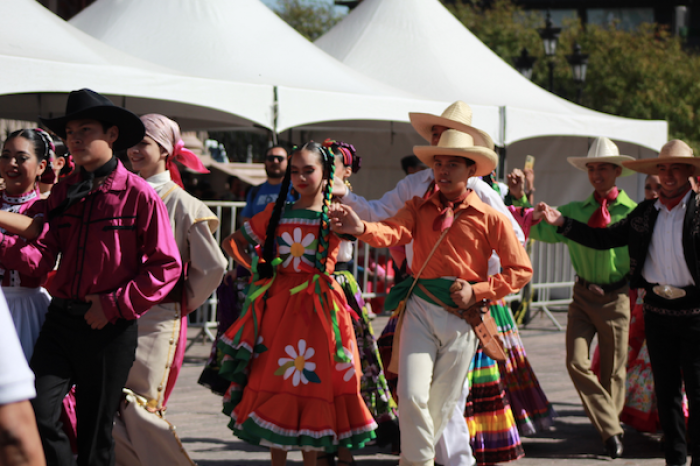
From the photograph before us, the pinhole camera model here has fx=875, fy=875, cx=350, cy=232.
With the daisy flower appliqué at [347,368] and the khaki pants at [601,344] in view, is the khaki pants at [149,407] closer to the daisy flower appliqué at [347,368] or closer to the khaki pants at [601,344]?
the daisy flower appliqué at [347,368]

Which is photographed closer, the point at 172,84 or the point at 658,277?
the point at 658,277

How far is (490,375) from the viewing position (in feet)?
17.2

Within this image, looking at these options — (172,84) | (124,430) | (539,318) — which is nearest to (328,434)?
(124,430)

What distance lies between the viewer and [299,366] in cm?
458

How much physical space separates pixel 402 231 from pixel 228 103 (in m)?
4.09

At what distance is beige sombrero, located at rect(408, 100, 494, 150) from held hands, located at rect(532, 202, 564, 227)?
590 millimetres

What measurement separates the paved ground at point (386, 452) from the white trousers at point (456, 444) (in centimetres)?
78

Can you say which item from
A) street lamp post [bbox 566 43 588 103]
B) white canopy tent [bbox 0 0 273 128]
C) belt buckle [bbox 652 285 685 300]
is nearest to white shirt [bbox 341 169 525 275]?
belt buckle [bbox 652 285 685 300]

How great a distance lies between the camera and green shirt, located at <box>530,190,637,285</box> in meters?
6.05

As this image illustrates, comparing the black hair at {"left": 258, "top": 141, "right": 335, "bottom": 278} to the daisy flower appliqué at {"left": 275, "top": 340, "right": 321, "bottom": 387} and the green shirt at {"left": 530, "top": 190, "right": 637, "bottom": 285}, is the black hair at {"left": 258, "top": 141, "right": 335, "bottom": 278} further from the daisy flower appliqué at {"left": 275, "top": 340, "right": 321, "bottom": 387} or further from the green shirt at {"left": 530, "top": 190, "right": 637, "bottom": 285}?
the green shirt at {"left": 530, "top": 190, "right": 637, "bottom": 285}

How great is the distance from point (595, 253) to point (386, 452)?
198 cm

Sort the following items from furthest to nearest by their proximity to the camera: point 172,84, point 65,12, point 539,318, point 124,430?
point 65,12 → point 539,318 → point 172,84 → point 124,430

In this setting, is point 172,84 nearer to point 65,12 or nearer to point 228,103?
point 228,103

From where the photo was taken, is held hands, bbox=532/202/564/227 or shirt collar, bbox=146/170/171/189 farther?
held hands, bbox=532/202/564/227
